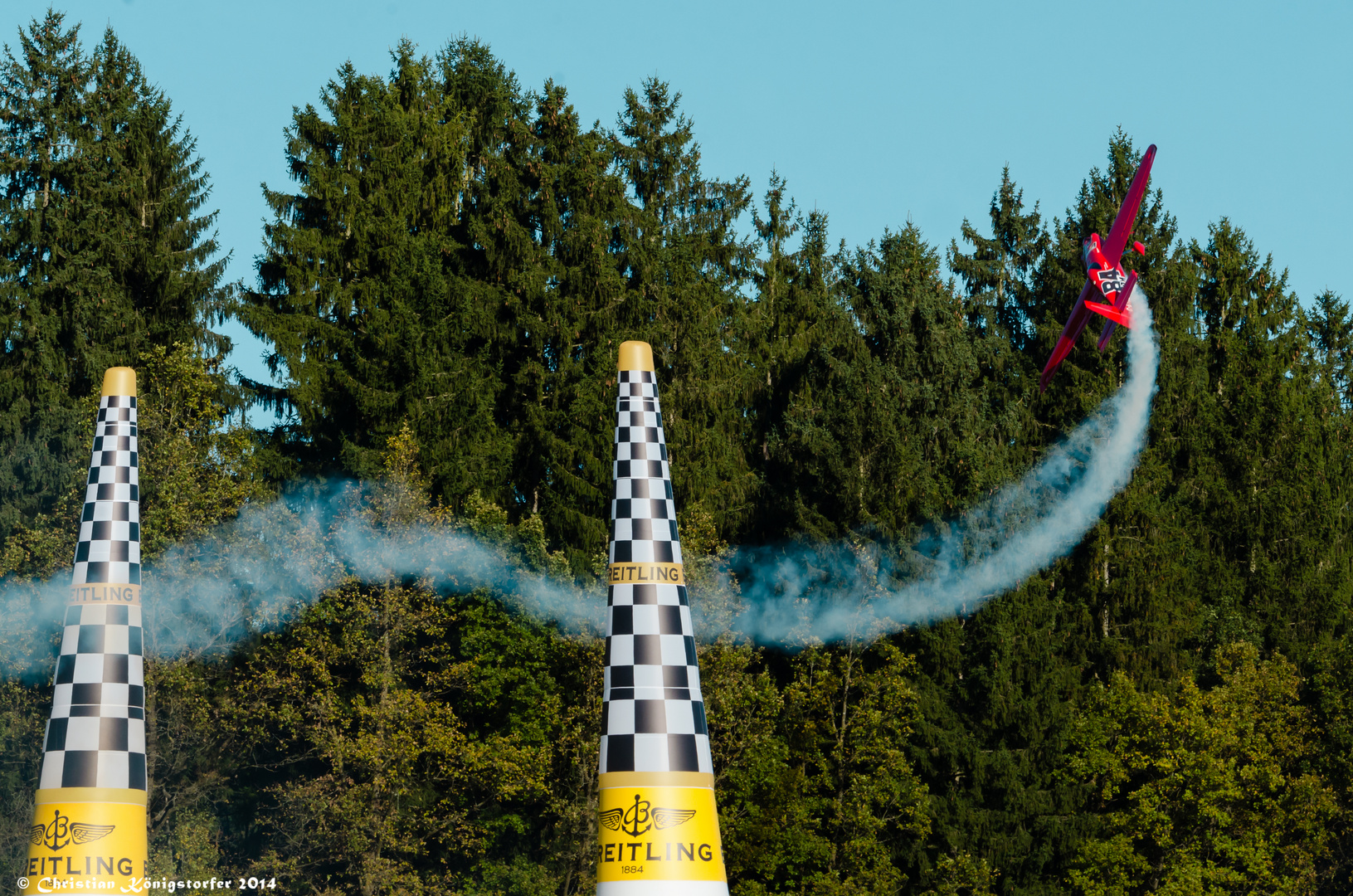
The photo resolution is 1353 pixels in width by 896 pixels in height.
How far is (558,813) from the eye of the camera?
34094 mm

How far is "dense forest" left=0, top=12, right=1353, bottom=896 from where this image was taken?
3388cm

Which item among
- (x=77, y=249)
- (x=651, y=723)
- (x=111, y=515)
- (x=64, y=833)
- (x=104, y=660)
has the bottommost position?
(x=64, y=833)

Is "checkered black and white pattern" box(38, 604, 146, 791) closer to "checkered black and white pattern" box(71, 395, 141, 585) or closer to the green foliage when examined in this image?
"checkered black and white pattern" box(71, 395, 141, 585)

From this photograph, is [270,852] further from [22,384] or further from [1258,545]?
[1258,545]

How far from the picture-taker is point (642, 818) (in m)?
9.82

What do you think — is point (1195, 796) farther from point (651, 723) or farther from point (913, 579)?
point (651, 723)

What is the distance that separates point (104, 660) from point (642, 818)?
16.0ft

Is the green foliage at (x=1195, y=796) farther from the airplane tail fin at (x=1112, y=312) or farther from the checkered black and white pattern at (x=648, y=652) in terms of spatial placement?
the checkered black and white pattern at (x=648, y=652)

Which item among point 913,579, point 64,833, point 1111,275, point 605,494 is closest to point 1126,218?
point 1111,275

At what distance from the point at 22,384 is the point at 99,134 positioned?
9422 millimetres

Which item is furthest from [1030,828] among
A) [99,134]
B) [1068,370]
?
[99,134]

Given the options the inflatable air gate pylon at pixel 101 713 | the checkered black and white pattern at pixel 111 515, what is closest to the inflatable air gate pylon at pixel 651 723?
the inflatable air gate pylon at pixel 101 713

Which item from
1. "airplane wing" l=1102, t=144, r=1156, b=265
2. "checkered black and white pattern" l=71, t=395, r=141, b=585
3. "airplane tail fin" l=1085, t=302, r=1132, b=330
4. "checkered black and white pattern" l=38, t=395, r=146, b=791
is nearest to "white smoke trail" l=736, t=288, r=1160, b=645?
"airplane tail fin" l=1085, t=302, r=1132, b=330

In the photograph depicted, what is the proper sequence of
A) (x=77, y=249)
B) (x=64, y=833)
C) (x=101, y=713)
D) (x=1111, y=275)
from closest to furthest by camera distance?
(x=64, y=833), (x=101, y=713), (x=1111, y=275), (x=77, y=249)
